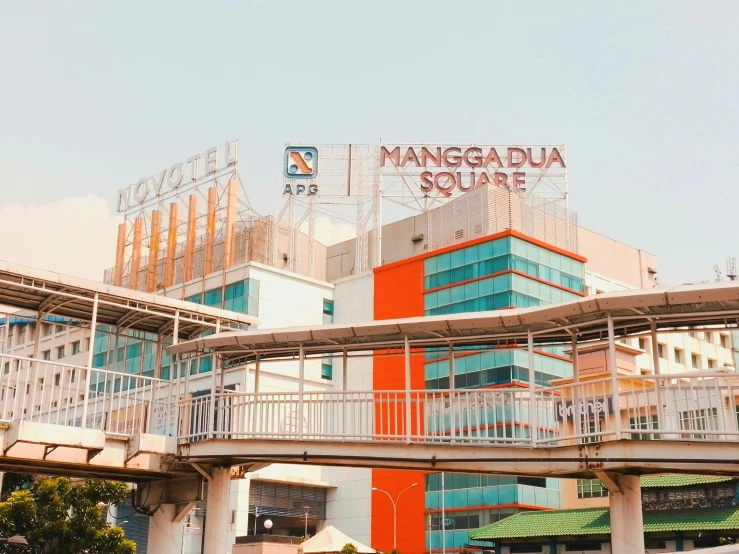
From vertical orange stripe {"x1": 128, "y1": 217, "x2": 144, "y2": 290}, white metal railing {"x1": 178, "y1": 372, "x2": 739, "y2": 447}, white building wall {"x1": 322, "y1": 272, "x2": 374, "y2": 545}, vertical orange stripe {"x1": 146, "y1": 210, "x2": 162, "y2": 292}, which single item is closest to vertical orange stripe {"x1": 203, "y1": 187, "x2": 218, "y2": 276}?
vertical orange stripe {"x1": 146, "y1": 210, "x2": 162, "y2": 292}

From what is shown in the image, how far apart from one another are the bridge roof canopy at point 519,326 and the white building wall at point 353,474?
43.2 metres

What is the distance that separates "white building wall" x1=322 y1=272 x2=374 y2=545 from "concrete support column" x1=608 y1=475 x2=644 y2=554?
4622 cm

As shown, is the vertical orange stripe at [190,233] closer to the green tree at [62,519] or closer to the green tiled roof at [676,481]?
the green tree at [62,519]

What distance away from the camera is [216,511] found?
21.1 meters

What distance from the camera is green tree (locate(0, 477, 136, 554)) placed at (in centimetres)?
3139

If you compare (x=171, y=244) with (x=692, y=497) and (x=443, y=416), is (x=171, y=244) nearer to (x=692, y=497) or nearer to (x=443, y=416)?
(x=692, y=497)

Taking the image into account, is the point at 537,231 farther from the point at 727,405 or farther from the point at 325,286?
the point at 727,405

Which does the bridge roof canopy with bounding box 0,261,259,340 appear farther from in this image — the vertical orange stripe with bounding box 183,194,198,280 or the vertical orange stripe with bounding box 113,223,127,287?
the vertical orange stripe with bounding box 113,223,127,287

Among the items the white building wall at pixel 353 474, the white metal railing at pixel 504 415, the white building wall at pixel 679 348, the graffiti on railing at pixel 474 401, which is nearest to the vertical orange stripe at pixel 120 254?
the white building wall at pixel 353 474

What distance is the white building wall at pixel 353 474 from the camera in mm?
63750

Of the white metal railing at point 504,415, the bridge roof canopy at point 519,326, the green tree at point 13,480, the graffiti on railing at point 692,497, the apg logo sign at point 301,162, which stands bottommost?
the graffiti on railing at point 692,497

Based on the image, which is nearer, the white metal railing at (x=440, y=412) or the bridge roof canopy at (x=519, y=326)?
the white metal railing at (x=440, y=412)

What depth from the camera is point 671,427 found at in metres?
16.1

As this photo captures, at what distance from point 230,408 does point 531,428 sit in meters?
6.47
